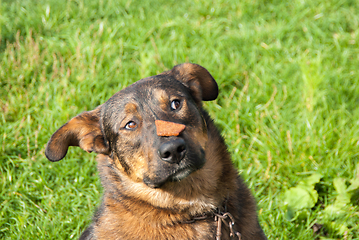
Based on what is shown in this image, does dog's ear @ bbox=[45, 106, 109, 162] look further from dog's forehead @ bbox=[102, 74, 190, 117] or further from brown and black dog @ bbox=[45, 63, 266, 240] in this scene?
dog's forehead @ bbox=[102, 74, 190, 117]

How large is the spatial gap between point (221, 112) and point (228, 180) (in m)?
2.06

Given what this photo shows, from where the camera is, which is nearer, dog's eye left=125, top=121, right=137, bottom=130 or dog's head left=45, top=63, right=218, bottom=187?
dog's head left=45, top=63, right=218, bottom=187

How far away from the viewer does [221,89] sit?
5629 mm

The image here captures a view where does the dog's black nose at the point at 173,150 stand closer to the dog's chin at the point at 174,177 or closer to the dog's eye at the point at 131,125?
the dog's chin at the point at 174,177

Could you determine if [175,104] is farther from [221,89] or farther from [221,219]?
[221,89]

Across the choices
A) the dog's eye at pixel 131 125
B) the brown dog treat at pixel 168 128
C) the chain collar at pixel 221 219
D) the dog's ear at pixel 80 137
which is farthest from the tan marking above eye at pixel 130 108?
the chain collar at pixel 221 219

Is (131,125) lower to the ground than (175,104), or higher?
lower

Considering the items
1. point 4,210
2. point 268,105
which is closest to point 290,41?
point 268,105

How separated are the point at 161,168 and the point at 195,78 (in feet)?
3.76

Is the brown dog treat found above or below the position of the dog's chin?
above

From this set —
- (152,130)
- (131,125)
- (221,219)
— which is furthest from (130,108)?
(221,219)

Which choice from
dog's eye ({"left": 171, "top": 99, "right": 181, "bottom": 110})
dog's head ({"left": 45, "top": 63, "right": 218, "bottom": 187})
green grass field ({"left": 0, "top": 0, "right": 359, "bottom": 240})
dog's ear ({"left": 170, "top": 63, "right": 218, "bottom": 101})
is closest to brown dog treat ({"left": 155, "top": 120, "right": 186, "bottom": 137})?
dog's head ({"left": 45, "top": 63, "right": 218, "bottom": 187})

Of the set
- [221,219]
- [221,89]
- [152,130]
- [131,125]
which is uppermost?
[152,130]

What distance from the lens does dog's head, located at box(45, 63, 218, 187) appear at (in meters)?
2.91
